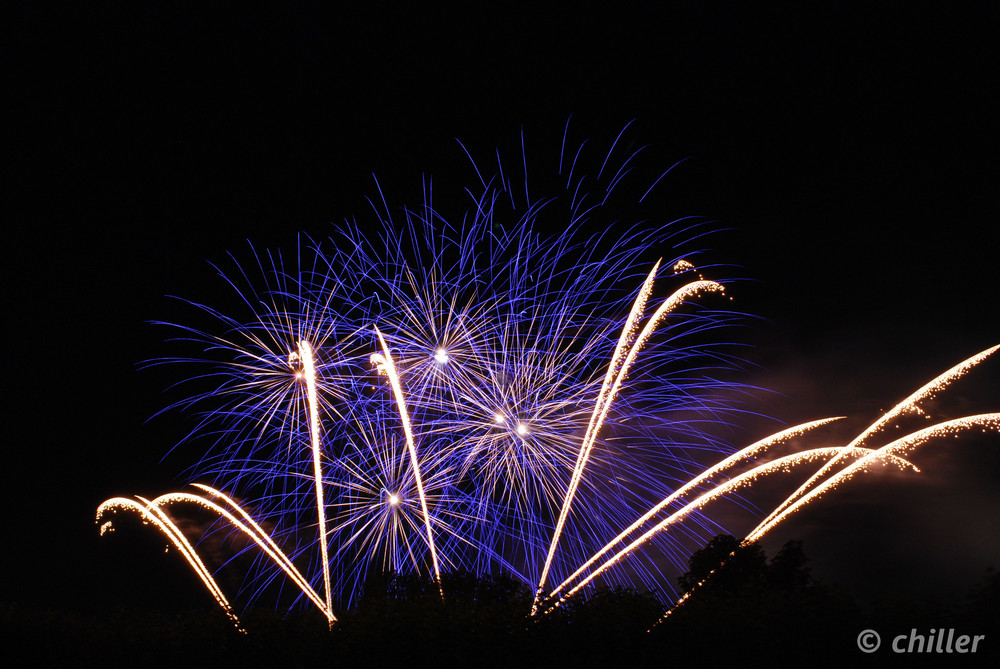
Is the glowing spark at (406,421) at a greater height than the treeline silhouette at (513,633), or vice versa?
the glowing spark at (406,421)

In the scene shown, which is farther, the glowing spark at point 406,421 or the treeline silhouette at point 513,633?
the glowing spark at point 406,421

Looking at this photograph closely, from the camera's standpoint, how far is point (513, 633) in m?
11.1

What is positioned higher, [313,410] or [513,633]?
[313,410]

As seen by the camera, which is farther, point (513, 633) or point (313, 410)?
point (313, 410)

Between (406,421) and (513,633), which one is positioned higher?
(406,421)

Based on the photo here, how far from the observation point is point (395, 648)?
1162cm

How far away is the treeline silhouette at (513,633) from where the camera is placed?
9492 mm

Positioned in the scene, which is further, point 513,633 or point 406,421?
point 406,421

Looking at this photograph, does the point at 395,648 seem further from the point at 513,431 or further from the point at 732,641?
the point at 513,431

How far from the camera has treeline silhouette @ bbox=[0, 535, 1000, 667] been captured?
31.1 ft

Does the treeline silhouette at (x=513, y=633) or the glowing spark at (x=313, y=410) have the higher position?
the glowing spark at (x=313, y=410)

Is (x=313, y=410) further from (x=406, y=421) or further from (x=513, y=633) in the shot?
(x=513, y=633)

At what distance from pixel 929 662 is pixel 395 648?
8332 mm

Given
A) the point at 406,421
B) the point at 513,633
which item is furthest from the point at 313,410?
the point at 513,633
